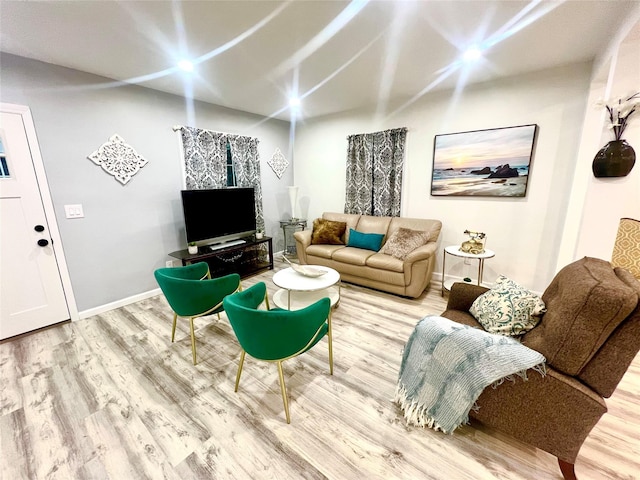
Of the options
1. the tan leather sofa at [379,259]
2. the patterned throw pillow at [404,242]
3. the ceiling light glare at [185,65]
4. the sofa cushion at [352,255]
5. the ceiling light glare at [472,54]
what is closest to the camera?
the ceiling light glare at [472,54]

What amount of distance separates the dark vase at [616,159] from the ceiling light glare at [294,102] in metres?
3.13

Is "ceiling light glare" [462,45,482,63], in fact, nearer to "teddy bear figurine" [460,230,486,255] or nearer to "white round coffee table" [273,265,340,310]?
"teddy bear figurine" [460,230,486,255]

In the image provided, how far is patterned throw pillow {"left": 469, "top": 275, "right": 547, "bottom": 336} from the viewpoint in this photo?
148 cm

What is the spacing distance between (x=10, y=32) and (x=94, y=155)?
1.02 meters

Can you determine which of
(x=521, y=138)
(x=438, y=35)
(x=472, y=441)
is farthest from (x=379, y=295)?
(x=438, y=35)

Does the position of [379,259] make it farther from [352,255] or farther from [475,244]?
[475,244]

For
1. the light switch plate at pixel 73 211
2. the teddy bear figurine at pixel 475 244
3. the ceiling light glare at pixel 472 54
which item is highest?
the ceiling light glare at pixel 472 54

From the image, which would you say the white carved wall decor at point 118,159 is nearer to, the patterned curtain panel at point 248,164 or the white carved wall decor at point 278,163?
the patterned curtain panel at point 248,164

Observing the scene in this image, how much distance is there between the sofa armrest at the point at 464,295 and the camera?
6.25 ft

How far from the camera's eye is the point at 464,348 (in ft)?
4.19

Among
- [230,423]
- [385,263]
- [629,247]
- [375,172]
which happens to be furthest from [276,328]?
[629,247]

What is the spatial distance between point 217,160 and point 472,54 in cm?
323

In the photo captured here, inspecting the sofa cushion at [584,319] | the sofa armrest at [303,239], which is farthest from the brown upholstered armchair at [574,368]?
the sofa armrest at [303,239]

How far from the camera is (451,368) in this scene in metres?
1.31
